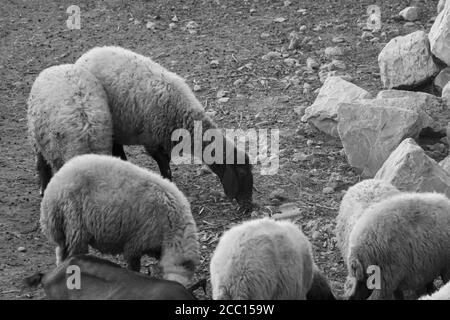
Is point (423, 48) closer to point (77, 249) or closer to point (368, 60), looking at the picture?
point (368, 60)

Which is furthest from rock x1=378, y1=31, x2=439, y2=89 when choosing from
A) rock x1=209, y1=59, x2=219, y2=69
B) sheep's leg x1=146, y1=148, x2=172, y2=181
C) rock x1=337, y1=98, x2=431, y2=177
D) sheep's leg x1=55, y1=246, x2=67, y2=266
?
sheep's leg x1=55, y1=246, x2=67, y2=266

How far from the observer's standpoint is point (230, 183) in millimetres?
10453

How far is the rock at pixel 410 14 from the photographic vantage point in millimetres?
14102

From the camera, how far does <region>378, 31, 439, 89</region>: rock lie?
12.0m

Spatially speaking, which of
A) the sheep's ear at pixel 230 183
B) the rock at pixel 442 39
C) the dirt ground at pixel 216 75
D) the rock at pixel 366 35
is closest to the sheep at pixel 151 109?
the sheep's ear at pixel 230 183

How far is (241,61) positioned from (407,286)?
18.4 ft

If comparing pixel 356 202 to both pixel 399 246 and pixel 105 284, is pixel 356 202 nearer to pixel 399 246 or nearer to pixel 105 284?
pixel 399 246

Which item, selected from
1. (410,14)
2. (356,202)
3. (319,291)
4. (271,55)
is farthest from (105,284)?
(410,14)

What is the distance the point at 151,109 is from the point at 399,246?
132 inches

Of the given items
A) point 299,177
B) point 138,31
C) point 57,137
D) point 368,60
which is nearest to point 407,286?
point 299,177

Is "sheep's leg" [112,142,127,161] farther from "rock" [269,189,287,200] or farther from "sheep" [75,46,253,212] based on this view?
"rock" [269,189,287,200]

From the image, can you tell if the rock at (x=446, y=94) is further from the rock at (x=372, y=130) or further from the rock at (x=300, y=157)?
the rock at (x=300, y=157)

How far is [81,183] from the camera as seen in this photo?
335 inches

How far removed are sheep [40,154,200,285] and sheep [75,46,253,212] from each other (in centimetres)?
190
